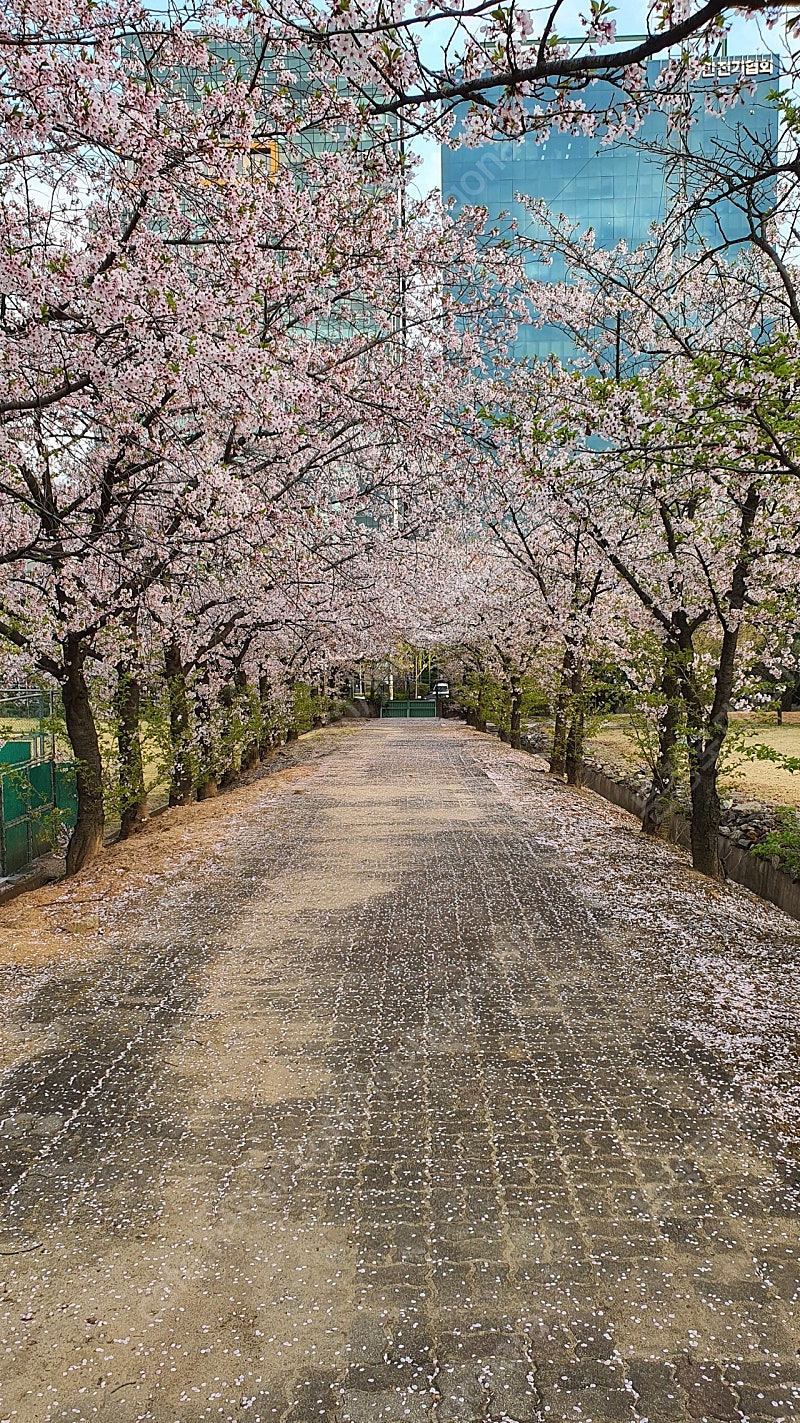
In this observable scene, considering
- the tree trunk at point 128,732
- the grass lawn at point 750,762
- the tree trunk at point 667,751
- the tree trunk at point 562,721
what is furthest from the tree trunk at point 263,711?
the tree trunk at point 667,751

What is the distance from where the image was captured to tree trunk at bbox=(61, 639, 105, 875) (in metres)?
9.80

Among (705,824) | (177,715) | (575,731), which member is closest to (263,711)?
(177,715)

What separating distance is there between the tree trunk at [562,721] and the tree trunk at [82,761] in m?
9.05

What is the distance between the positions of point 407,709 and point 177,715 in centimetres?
4025

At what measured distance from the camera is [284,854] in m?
10.8

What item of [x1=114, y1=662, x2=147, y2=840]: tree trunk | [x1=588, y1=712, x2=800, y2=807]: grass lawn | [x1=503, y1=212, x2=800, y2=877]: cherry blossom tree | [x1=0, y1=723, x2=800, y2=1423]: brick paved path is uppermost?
[x1=503, y1=212, x2=800, y2=877]: cherry blossom tree

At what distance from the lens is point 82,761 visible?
32.9ft

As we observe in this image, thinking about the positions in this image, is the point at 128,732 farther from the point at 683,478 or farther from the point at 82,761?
the point at 683,478

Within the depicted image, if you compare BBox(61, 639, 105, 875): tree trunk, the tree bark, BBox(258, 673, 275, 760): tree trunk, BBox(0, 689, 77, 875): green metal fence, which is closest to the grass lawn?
the tree bark

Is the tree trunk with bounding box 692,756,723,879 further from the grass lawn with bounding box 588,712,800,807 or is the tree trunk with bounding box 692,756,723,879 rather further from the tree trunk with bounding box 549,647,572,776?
the tree trunk with bounding box 549,647,572,776

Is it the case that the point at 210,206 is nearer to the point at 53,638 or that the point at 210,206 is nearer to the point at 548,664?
the point at 53,638

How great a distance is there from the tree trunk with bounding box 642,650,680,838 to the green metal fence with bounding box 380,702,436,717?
41.7 meters

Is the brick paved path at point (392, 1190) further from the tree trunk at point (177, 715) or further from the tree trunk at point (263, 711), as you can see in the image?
the tree trunk at point (263, 711)

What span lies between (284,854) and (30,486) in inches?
201
